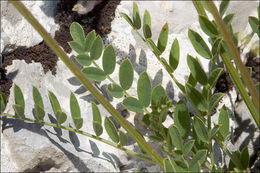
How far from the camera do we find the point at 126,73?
1.41 m

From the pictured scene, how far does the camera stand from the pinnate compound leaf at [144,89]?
1.37m

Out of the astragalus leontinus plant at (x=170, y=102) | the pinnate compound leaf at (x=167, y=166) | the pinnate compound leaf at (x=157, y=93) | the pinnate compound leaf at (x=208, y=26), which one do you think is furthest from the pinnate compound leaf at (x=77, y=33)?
the pinnate compound leaf at (x=167, y=166)

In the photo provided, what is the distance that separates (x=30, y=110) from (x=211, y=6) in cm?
93

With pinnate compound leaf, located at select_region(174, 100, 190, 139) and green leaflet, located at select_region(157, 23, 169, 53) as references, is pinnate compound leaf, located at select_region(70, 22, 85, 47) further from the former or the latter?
pinnate compound leaf, located at select_region(174, 100, 190, 139)

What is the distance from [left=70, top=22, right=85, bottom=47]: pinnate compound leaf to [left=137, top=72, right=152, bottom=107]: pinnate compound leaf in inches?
10.8

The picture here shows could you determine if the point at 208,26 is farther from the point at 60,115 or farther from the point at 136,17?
the point at 60,115

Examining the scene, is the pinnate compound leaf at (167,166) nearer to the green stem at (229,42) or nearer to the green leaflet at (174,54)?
the green stem at (229,42)

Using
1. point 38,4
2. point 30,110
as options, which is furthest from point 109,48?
point 38,4

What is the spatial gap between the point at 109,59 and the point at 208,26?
373 mm

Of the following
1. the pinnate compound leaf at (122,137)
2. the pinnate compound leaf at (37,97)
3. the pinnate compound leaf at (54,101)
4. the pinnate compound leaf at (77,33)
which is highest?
the pinnate compound leaf at (77,33)

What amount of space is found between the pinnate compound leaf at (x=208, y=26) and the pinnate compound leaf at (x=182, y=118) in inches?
10.2

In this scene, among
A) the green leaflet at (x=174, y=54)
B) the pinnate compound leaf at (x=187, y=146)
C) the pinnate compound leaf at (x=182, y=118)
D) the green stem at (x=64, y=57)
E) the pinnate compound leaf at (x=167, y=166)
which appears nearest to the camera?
the green stem at (x=64, y=57)

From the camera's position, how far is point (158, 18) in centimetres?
201

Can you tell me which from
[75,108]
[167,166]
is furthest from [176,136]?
[75,108]
